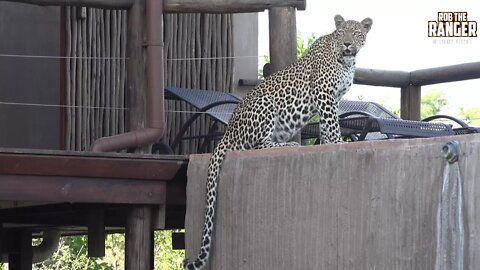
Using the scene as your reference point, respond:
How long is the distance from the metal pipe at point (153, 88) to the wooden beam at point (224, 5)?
0.36ft

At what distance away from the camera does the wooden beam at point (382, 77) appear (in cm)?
941

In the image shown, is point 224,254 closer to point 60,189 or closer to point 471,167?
point 60,189

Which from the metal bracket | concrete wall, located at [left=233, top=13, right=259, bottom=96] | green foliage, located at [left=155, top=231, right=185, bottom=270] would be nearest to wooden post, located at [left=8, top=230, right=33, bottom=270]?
concrete wall, located at [left=233, top=13, right=259, bottom=96]

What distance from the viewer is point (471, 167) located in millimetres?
5266

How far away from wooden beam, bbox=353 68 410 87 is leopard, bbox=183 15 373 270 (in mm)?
1770

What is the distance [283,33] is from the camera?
7598 millimetres

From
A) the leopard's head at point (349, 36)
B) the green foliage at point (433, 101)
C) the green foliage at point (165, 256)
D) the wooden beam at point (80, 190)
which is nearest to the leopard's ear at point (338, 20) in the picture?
the leopard's head at point (349, 36)

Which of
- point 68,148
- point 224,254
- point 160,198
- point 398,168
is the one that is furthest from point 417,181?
point 68,148

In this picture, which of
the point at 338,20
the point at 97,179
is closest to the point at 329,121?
the point at 338,20

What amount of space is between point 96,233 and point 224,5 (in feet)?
6.44

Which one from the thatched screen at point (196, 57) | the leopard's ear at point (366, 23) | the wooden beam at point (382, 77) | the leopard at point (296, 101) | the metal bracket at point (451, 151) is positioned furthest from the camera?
the thatched screen at point (196, 57)

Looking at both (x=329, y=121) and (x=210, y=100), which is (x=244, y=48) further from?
(x=329, y=121)

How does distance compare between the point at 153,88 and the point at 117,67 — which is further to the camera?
the point at 117,67
